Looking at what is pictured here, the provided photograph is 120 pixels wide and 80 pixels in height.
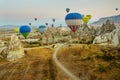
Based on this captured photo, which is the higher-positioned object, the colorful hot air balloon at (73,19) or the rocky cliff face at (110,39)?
the colorful hot air balloon at (73,19)

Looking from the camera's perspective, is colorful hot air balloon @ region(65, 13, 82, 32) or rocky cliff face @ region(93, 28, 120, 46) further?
colorful hot air balloon @ region(65, 13, 82, 32)

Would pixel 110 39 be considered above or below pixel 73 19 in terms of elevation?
below

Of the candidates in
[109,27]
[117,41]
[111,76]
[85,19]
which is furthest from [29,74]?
[85,19]

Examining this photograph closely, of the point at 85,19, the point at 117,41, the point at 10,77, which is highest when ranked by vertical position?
the point at 85,19

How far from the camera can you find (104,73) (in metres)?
40.2

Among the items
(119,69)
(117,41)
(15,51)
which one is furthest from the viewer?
(117,41)

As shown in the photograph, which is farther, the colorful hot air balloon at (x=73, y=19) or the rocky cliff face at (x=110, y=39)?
the colorful hot air balloon at (x=73, y=19)

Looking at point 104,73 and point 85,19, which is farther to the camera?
point 85,19

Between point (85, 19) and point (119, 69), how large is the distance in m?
98.5

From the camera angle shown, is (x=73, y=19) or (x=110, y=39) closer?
(x=73, y=19)

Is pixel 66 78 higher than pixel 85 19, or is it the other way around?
pixel 85 19

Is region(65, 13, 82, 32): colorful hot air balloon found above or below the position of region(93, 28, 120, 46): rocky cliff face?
above

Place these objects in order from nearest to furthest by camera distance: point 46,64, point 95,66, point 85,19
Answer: point 95,66, point 46,64, point 85,19

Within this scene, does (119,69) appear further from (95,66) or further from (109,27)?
(109,27)
